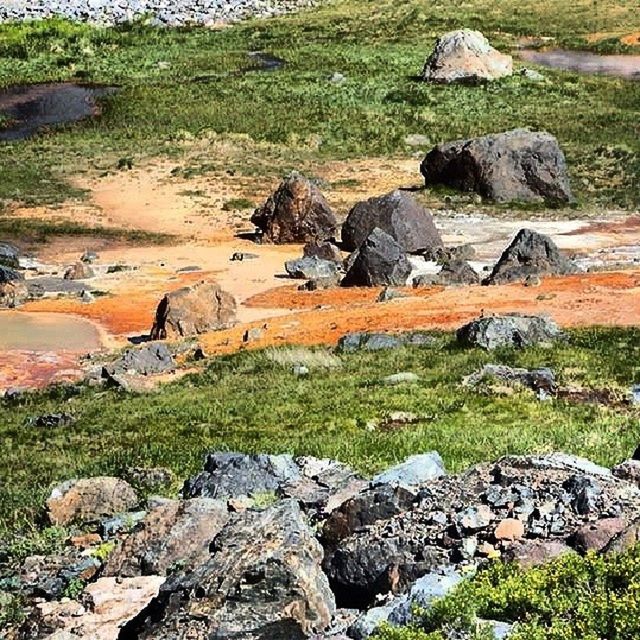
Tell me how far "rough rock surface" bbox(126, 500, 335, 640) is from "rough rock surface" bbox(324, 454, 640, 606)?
0.49 m

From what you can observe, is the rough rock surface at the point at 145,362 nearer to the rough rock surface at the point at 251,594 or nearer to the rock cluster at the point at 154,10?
the rough rock surface at the point at 251,594

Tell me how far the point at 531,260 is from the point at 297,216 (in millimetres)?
9776

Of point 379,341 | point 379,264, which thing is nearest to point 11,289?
point 379,264

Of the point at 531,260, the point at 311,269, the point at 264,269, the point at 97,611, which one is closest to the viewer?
the point at 97,611

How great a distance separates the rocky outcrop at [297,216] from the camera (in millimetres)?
43188

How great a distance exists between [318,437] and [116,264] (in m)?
21.5

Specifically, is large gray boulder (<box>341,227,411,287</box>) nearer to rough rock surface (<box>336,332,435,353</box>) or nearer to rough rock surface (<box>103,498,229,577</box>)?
rough rock surface (<box>336,332,435,353</box>)

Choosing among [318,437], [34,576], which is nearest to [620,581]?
[34,576]

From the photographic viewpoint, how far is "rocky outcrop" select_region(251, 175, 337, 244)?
4319 centimetres

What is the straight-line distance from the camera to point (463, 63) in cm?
7012

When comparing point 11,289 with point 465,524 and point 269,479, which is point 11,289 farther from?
point 465,524

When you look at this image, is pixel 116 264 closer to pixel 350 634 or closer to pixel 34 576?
pixel 34 576

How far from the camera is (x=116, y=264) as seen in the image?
4006 centimetres

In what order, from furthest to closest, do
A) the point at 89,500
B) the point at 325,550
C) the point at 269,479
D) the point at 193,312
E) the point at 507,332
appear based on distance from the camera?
the point at 193,312, the point at 507,332, the point at 89,500, the point at 269,479, the point at 325,550
